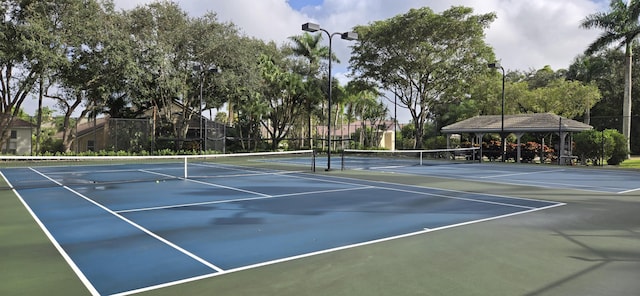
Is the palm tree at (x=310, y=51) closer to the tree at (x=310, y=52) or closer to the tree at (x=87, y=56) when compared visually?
the tree at (x=310, y=52)

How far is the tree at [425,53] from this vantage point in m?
31.0

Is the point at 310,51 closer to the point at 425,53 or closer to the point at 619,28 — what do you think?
the point at 425,53

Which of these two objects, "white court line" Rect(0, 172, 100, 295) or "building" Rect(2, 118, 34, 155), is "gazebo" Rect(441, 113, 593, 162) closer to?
"white court line" Rect(0, 172, 100, 295)

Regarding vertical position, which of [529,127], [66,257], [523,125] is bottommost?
[66,257]

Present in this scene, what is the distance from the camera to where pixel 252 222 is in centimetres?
752

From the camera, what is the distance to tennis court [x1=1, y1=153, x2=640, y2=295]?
16.1ft

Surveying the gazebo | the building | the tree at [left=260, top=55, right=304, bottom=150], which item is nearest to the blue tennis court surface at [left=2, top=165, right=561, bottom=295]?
the gazebo

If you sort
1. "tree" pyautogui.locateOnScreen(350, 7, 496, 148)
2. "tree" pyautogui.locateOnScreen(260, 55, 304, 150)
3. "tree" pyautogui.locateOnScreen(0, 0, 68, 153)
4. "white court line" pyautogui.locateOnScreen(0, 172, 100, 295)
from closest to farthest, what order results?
"white court line" pyautogui.locateOnScreen(0, 172, 100, 295) < "tree" pyautogui.locateOnScreen(0, 0, 68, 153) < "tree" pyautogui.locateOnScreen(350, 7, 496, 148) < "tree" pyautogui.locateOnScreen(260, 55, 304, 150)

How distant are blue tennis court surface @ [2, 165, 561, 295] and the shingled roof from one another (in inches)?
729

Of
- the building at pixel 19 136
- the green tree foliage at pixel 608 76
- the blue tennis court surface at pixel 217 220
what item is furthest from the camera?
the green tree foliage at pixel 608 76

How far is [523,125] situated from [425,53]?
8.43 metres

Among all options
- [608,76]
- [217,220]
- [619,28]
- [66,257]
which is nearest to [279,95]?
[619,28]

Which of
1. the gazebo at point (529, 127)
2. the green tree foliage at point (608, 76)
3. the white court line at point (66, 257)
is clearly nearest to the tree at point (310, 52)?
the gazebo at point (529, 127)

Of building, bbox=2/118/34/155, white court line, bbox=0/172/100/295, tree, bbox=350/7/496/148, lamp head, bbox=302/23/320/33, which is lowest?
white court line, bbox=0/172/100/295
